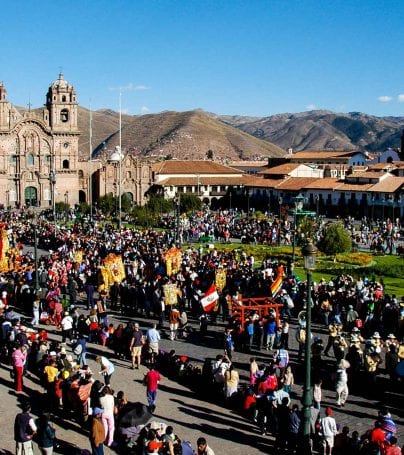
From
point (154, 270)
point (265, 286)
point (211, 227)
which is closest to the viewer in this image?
point (265, 286)

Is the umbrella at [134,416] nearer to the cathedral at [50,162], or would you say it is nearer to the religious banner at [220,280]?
the religious banner at [220,280]

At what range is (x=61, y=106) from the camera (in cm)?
8288

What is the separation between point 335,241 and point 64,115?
52.2m

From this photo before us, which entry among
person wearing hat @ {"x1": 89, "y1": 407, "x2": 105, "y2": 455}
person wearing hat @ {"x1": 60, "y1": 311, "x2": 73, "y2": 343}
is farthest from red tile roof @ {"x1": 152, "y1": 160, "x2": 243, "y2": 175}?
person wearing hat @ {"x1": 89, "y1": 407, "x2": 105, "y2": 455}

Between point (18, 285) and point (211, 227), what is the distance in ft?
88.4

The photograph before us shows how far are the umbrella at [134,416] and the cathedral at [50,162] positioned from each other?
68494 millimetres

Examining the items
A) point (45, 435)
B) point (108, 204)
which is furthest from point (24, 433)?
point (108, 204)

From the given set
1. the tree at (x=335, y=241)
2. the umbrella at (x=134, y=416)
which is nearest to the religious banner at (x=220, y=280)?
the umbrella at (x=134, y=416)

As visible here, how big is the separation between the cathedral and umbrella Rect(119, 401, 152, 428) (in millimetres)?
68494

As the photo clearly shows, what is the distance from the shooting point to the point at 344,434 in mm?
12461

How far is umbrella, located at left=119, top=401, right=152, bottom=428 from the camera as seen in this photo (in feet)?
42.3

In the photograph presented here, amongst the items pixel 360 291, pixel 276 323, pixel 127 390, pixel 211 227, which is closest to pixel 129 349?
pixel 127 390

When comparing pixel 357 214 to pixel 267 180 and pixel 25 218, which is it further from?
pixel 25 218

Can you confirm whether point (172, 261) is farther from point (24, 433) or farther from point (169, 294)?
point (24, 433)
